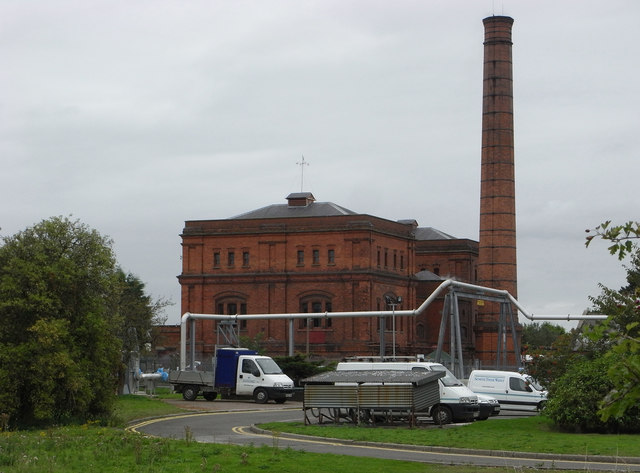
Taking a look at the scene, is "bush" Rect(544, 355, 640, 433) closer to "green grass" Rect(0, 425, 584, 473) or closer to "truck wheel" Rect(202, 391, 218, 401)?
"green grass" Rect(0, 425, 584, 473)

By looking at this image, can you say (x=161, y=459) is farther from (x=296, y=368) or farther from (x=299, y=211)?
(x=299, y=211)

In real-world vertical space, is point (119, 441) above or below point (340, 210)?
below

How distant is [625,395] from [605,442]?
15.8 meters

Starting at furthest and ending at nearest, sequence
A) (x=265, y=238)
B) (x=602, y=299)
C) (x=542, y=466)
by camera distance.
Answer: (x=265, y=238)
(x=602, y=299)
(x=542, y=466)

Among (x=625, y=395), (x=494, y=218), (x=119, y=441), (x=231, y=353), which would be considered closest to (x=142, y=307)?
(x=231, y=353)

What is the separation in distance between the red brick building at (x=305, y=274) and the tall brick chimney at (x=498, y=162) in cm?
947

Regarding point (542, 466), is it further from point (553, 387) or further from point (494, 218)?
point (494, 218)

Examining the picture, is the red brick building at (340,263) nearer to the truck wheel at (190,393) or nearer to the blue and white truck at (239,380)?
the truck wheel at (190,393)

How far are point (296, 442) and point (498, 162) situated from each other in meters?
54.8

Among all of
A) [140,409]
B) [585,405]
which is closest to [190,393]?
[140,409]

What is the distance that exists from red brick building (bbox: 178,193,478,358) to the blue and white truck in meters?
30.8

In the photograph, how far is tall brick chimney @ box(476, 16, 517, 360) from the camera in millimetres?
76500

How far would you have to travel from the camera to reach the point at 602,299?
35.6m

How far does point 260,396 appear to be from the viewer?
45.4 meters
